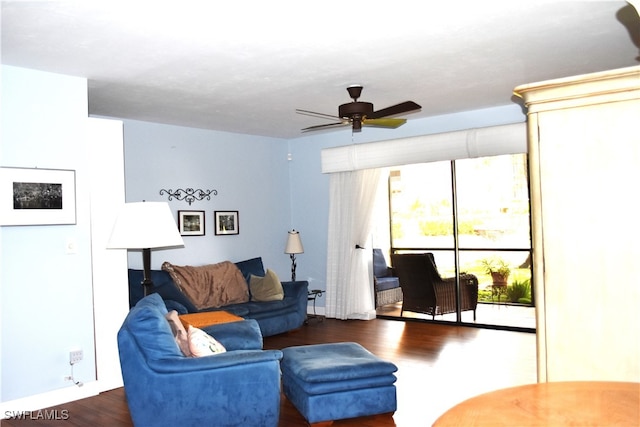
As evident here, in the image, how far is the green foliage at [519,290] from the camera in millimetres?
7324

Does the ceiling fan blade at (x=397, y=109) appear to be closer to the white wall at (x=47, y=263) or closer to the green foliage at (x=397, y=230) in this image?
the white wall at (x=47, y=263)

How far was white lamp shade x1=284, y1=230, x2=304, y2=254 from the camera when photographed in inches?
298

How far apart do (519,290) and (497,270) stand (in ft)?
1.27

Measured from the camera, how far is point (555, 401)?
4.62 feet

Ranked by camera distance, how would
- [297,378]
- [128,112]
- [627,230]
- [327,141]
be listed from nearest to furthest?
[627,230] < [297,378] < [128,112] < [327,141]

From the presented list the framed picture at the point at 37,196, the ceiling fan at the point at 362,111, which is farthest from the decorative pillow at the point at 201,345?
the ceiling fan at the point at 362,111

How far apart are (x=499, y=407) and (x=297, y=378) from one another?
2.39 meters

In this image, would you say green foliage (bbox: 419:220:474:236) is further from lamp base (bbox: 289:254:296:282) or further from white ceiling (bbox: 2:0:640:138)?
white ceiling (bbox: 2:0:640:138)

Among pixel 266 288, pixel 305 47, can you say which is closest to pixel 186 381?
pixel 305 47

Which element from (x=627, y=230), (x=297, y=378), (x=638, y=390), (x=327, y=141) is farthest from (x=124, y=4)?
(x=327, y=141)

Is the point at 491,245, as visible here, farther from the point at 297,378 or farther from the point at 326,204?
the point at 297,378

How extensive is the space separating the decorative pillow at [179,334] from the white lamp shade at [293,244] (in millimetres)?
4084

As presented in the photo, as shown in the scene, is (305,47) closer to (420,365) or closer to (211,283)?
(420,365)

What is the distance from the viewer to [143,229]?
3.74 metres
